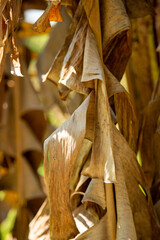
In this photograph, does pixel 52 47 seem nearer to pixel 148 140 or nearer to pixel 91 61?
pixel 148 140

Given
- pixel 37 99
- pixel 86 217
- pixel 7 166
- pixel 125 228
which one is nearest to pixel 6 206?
pixel 7 166

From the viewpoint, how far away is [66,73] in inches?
24.3

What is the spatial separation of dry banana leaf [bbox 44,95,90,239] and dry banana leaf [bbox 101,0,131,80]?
0.12 meters

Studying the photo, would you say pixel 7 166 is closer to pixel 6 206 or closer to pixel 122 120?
pixel 6 206

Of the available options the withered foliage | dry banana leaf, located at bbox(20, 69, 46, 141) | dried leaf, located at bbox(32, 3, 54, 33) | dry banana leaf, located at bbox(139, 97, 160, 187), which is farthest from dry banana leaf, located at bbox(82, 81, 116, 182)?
dry banana leaf, located at bbox(20, 69, 46, 141)

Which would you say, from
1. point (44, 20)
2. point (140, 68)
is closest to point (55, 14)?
point (44, 20)

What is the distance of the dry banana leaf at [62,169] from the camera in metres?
0.57

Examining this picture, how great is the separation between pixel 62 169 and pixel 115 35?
21 centimetres

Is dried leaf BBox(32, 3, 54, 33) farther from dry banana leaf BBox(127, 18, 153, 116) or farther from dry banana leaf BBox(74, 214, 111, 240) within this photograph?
dry banana leaf BBox(127, 18, 153, 116)

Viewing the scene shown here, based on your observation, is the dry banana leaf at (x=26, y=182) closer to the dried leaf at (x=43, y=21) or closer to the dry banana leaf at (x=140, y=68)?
the dry banana leaf at (x=140, y=68)

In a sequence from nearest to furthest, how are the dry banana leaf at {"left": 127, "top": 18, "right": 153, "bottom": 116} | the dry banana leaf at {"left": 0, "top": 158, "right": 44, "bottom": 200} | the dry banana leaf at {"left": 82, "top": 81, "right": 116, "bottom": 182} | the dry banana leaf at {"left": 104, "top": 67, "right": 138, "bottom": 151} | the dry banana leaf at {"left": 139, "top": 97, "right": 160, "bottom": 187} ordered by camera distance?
the dry banana leaf at {"left": 82, "top": 81, "right": 116, "bottom": 182} → the dry banana leaf at {"left": 104, "top": 67, "right": 138, "bottom": 151} → the dry banana leaf at {"left": 139, "top": 97, "right": 160, "bottom": 187} → the dry banana leaf at {"left": 127, "top": 18, "right": 153, "bottom": 116} → the dry banana leaf at {"left": 0, "top": 158, "right": 44, "bottom": 200}

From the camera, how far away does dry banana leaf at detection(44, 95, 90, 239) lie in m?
0.57

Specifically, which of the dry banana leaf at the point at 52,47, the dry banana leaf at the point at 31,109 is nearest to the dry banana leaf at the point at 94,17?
the dry banana leaf at the point at 52,47

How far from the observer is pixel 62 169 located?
0.58 m
